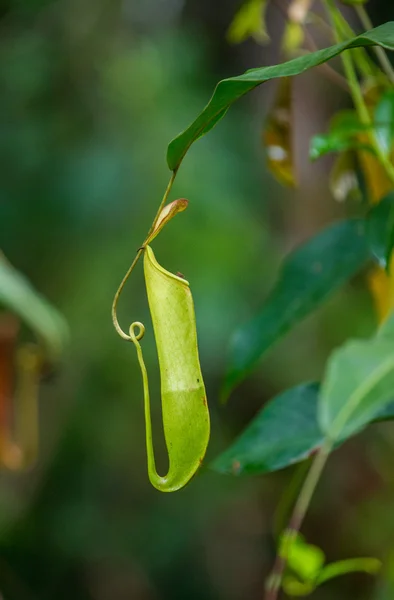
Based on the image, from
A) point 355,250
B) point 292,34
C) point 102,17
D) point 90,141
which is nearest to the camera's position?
point 355,250

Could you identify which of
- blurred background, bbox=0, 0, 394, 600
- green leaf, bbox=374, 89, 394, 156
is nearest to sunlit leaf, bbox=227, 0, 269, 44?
green leaf, bbox=374, 89, 394, 156

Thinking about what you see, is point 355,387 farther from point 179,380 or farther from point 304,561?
point 304,561

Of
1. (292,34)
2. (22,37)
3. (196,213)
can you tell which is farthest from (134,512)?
(292,34)

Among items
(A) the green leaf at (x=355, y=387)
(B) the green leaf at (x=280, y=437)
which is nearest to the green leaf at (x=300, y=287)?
(B) the green leaf at (x=280, y=437)

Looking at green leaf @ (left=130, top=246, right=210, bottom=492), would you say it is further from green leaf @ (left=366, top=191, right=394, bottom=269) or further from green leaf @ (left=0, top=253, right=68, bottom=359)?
green leaf @ (left=0, top=253, right=68, bottom=359)

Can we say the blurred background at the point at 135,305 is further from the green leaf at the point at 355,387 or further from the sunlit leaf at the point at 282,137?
the green leaf at the point at 355,387

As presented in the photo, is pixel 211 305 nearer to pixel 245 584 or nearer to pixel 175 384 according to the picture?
pixel 245 584

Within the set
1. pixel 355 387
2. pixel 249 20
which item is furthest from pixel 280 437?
pixel 249 20
